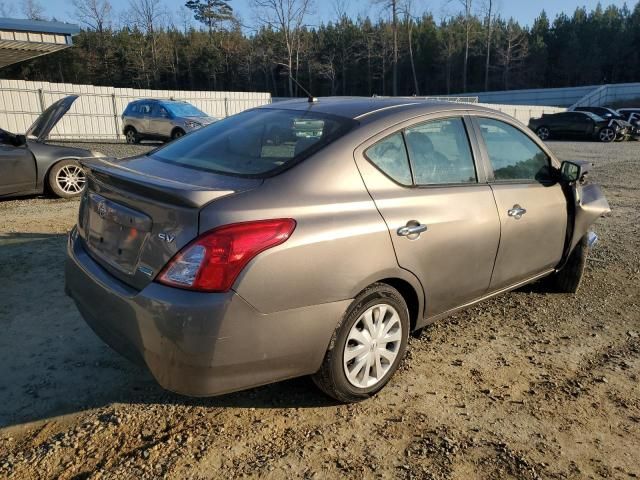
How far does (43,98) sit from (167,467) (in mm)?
22345

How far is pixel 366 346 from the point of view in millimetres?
2777

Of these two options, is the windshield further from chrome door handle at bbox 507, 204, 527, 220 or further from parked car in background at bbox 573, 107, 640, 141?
parked car in background at bbox 573, 107, 640, 141

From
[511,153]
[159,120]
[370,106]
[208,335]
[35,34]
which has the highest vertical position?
[35,34]

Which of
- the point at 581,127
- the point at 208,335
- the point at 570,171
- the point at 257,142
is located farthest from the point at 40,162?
the point at 581,127

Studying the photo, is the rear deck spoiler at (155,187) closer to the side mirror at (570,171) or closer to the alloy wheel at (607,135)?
the side mirror at (570,171)

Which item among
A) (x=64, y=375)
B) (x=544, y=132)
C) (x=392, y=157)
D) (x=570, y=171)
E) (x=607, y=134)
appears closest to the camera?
(x=392, y=157)

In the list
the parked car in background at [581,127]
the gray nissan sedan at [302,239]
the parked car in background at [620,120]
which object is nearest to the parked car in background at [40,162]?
the gray nissan sedan at [302,239]

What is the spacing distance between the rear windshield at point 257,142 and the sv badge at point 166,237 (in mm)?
551

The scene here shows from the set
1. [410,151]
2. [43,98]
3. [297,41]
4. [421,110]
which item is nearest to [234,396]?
[410,151]

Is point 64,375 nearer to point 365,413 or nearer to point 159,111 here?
point 365,413

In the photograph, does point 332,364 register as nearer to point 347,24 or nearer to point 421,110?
point 421,110

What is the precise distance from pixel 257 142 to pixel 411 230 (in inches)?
41.7

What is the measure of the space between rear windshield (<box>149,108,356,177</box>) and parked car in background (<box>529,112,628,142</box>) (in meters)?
25.7

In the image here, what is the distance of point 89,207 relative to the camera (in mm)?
2912
